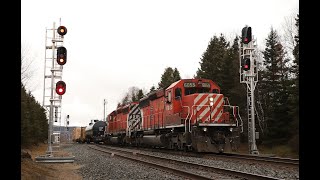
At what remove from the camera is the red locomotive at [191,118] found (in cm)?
1673

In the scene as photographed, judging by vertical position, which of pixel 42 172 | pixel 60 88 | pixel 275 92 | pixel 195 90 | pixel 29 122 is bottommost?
pixel 42 172

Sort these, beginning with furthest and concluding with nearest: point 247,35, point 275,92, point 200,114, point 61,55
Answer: point 275,92 → point 247,35 → point 200,114 → point 61,55

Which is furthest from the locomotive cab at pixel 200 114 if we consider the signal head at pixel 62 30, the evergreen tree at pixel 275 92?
the evergreen tree at pixel 275 92

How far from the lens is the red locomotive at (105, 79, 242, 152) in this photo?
16.7 m

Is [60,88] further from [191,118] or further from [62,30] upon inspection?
[191,118]

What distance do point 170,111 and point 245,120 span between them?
1727cm

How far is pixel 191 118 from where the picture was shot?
1728cm

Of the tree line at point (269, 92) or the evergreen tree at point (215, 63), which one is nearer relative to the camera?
the tree line at point (269, 92)

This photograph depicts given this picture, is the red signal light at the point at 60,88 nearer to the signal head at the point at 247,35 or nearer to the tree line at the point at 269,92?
the signal head at the point at 247,35

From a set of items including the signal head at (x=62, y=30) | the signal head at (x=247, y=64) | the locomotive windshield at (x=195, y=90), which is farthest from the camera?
the signal head at (x=247, y=64)

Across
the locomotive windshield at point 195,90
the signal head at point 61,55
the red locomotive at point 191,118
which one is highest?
the signal head at point 61,55

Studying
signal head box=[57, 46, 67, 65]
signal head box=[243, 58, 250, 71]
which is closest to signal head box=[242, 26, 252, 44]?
signal head box=[243, 58, 250, 71]

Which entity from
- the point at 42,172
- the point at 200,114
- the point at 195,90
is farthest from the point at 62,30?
the point at 195,90

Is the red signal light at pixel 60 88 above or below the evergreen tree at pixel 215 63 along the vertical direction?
below
